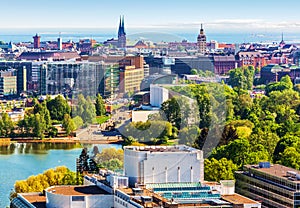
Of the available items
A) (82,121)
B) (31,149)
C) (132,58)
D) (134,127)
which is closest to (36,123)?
(82,121)

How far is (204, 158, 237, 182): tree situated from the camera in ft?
55.0

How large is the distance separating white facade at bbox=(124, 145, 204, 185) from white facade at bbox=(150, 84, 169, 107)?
13859 mm

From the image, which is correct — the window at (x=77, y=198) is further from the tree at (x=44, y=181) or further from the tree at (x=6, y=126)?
A: the tree at (x=6, y=126)

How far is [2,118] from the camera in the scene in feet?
98.4

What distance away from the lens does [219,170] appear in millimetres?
17031

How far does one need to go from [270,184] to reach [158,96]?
13146 mm

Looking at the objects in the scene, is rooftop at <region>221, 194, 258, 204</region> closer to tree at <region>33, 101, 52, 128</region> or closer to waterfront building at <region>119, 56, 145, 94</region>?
tree at <region>33, 101, 52, 128</region>

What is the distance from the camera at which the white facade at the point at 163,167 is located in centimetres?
1353

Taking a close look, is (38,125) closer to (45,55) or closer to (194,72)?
(194,72)

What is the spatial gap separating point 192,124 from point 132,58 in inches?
541

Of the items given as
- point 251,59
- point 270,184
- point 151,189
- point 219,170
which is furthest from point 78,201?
point 251,59

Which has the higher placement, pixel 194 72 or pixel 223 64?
pixel 194 72

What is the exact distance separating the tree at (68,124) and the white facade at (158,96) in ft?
6.98

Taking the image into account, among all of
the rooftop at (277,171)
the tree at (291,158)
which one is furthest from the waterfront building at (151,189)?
the tree at (291,158)
